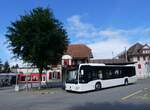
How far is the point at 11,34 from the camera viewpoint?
1532 inches

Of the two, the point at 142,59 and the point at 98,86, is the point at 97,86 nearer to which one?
the point at 98,86

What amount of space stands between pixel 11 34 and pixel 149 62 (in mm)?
70736

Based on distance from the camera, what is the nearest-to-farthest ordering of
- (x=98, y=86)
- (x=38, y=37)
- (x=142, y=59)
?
(x=98, y=86) → (x=38, y=37) → (x=142, y=59)

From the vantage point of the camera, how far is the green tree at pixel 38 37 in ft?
122

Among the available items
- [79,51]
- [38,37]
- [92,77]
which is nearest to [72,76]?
[92,77]

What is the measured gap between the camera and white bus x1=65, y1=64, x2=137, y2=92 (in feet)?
96.4

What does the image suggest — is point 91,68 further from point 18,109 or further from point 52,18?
point 18,109

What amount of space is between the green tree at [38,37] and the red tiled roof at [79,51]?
145ft

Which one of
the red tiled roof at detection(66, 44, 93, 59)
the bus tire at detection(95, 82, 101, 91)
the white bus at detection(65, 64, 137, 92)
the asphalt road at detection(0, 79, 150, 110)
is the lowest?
the asphalt road at detection(0, 79, 150, 110)

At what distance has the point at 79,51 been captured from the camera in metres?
86.2

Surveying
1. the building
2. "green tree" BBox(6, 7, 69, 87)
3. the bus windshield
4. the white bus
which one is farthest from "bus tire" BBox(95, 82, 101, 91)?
the building

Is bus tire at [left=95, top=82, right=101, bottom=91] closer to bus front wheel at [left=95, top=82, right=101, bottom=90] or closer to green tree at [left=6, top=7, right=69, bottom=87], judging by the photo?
bus front wheel at [left=95, top=82, right=101, bottom=90]

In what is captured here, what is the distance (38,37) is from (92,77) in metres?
9.83

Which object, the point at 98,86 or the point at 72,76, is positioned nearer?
the point at 72,76
